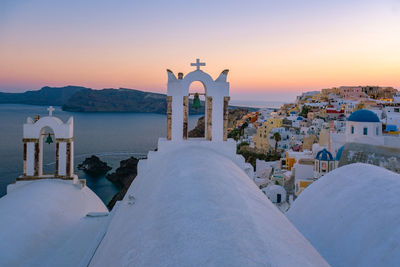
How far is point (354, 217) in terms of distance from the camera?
4816 millimetres

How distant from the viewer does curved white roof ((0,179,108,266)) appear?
16.2 feet

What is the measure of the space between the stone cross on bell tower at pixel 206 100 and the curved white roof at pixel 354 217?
233 cm

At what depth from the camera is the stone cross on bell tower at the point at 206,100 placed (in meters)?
A: 7.00

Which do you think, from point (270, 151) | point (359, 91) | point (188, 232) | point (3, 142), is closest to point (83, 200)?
point (188, 232)

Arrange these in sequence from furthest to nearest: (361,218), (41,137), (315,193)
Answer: (41,137), (315,193), (361,218)

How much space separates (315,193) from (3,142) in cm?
6265

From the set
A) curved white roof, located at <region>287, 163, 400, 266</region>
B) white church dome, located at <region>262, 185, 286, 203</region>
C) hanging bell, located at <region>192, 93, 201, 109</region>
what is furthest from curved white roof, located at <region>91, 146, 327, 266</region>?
white church dome, located at <region>262, 185, 286, 203</region>

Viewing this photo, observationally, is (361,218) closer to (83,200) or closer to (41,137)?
(83,200)

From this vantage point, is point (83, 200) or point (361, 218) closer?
point (361, 218)

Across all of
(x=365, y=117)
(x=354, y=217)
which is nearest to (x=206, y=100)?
(x=354, y=217)

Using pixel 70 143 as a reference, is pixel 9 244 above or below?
below

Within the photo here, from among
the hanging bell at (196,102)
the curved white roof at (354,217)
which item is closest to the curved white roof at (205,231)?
the curved white roof at (354,217)

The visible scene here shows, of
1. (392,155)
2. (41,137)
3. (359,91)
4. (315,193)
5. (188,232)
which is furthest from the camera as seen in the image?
(359,91)

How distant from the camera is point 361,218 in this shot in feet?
15.3
